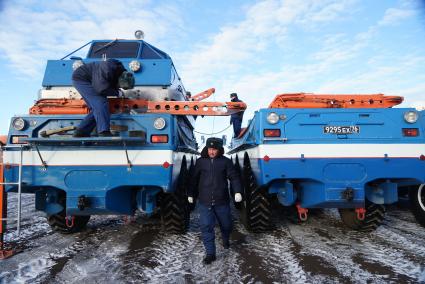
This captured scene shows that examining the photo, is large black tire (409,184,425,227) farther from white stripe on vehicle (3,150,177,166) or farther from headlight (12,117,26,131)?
headlight (12,117,26,131)

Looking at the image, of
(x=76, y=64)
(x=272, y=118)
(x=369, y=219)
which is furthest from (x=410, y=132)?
(x=76, y=64)

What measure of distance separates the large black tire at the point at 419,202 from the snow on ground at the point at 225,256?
0.26m

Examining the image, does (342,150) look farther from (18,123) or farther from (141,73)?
(18,123)

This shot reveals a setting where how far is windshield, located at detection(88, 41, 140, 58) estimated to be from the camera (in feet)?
22.0

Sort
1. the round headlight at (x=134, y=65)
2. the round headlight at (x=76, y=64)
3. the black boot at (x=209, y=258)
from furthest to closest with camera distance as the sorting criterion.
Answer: the round headlight at (x=134, y=65) → the round headlight at (x=76, y=64) → the black boot at (x=209, y=258)

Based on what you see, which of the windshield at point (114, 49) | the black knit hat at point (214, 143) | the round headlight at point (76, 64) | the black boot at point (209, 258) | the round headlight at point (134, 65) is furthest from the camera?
the windshield at point (114, 49)

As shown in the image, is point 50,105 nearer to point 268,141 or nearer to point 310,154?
point 268,141

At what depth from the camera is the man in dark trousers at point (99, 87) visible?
4.18m

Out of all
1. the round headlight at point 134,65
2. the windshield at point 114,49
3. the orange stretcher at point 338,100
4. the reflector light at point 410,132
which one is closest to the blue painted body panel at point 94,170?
the round headlight at point 134,65

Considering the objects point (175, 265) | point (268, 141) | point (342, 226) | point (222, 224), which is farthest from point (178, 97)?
point (342, 226)

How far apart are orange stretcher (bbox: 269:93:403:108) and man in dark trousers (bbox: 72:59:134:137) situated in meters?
2.37

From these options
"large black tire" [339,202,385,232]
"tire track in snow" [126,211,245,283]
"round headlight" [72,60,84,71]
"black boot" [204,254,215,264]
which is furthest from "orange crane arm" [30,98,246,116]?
"large black tire" [339,202,385,232]

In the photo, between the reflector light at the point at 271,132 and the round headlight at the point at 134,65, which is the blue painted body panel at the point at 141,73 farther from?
the reflector light at the point at 271,132

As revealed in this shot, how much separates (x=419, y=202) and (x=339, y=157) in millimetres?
1944
